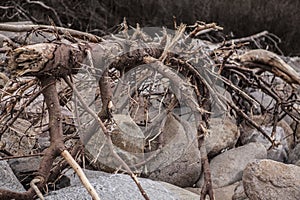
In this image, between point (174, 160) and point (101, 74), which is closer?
point (101, 74)

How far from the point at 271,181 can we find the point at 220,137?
0.84 metres

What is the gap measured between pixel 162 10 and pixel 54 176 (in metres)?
4.60

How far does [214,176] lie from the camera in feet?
7.63

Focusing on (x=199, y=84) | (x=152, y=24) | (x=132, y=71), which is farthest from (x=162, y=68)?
(x=152, y=24)

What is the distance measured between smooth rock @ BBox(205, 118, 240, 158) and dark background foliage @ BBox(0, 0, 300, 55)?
10.5 feet

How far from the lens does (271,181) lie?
5.61ft

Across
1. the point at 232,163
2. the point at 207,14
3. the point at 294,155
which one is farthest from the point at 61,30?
the point at 207,14

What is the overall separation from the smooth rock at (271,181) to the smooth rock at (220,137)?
681mm

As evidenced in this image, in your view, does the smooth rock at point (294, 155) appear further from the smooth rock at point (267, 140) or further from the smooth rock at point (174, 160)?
the smooth rock at point (174, 160)

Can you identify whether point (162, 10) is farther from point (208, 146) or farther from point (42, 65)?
point (42, 65)

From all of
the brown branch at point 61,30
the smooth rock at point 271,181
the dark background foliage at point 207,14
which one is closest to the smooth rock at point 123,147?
the brown branch at point 61,30

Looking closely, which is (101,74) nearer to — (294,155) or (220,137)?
(220,137)

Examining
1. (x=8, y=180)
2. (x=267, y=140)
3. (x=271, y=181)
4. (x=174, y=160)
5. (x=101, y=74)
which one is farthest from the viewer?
(x=267, y=140)

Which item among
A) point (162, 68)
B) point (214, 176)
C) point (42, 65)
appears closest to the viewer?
point (42, 65)
